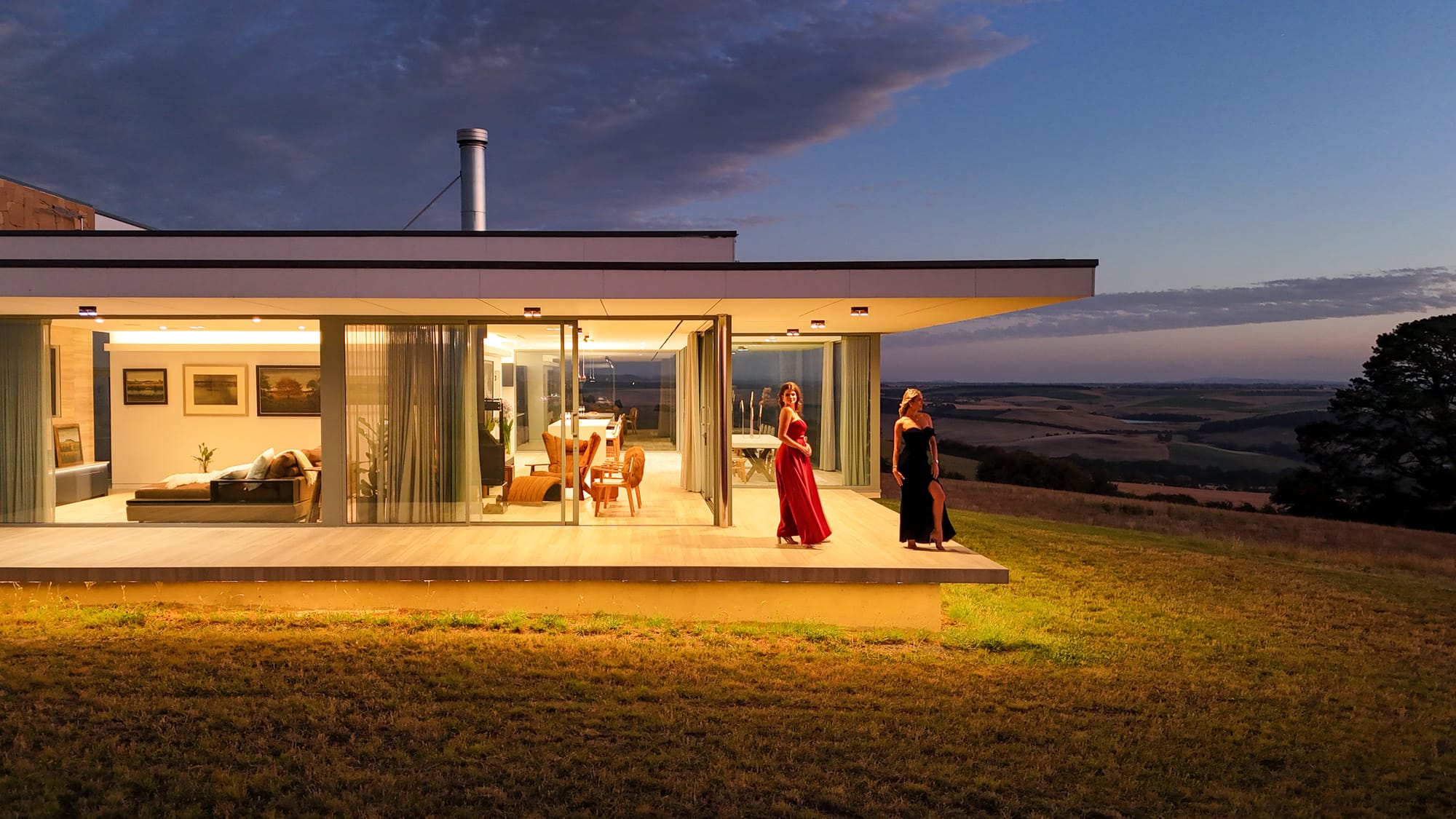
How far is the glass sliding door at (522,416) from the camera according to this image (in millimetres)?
8758

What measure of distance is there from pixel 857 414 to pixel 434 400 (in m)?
6.79

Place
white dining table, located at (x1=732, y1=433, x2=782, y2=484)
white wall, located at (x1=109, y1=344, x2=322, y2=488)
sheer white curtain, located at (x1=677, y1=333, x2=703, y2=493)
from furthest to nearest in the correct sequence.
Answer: white wall, located at (x1=109, y1=344, x2=322, y2=488), white dining table, located at (x1=732, y1=433, x2=782, y2=484), sheer white curtain, located at (x1=677, y1=333, x2=703, y2=493)

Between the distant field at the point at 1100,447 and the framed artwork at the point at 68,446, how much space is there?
36.6 m

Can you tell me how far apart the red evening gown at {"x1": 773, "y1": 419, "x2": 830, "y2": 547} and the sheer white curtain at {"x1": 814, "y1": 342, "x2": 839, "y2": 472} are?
17.1ft

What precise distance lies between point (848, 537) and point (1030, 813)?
15.0ft

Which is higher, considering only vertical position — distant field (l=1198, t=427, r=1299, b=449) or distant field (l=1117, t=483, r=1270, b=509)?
distant field (l=1198, t=427, r=1299, b=449)

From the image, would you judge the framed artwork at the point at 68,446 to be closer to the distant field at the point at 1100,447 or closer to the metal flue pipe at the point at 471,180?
the metal flue pipe at the point at 471,180

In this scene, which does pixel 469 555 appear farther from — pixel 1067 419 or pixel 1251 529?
pixel 1067 419

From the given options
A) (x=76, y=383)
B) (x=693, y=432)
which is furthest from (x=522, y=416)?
(x=76, y=383)

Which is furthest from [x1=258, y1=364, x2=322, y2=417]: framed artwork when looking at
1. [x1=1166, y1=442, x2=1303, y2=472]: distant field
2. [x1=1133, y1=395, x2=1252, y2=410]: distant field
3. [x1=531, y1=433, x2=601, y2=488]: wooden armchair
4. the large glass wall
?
[x1=1133, y1=395, x2=1252, y2=410]: distant field

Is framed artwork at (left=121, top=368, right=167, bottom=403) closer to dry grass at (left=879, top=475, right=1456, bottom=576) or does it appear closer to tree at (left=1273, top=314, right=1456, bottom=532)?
dry grass at (left=879, top=475, right=1456, bottom=576)

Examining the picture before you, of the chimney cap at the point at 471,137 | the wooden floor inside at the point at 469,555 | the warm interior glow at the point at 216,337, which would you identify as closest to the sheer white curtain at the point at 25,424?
the wooden floor inside at the point at 469,555

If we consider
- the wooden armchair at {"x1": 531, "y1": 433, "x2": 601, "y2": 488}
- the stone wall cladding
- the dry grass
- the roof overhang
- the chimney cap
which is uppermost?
the chimney cap

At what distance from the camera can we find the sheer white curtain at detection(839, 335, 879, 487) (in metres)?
12.9
